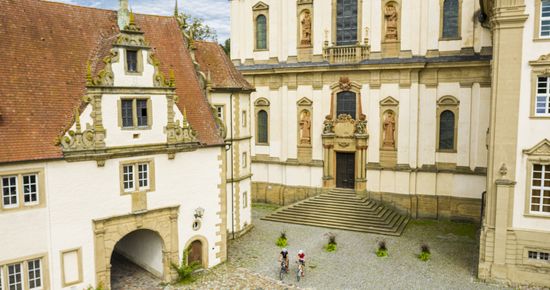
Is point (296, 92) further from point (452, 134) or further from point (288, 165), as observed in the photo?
point (452, 134)

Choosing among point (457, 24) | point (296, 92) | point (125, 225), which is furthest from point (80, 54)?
point (457, 24)

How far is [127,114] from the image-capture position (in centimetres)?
1984

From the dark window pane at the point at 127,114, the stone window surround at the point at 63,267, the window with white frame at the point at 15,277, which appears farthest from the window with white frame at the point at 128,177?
the window with white frame at the point at 15,277

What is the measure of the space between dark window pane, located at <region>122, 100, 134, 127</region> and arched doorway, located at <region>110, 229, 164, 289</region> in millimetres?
5308

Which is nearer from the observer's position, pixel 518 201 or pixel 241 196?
pixel 518 201

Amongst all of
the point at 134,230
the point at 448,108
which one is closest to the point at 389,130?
the point at 448,108

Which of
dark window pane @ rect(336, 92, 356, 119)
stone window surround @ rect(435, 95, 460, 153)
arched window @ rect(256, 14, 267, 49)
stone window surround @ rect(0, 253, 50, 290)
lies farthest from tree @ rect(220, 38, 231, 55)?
stone window surround @ rect(0, 253, 50, 290)

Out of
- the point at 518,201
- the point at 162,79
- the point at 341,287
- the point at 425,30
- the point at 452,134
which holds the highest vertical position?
the point at 425,30

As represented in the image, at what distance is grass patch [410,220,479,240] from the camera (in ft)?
95.8

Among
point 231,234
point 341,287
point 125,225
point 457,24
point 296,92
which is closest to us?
point 125,225

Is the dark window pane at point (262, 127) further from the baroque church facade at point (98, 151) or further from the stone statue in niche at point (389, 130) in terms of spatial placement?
the baroque church facade at point (98, 151)

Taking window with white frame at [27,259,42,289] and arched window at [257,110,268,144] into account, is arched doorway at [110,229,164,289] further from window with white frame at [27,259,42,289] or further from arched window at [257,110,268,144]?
arched window at [257,110,268,144]

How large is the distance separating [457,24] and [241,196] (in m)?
18.5

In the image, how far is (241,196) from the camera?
2894 cm
